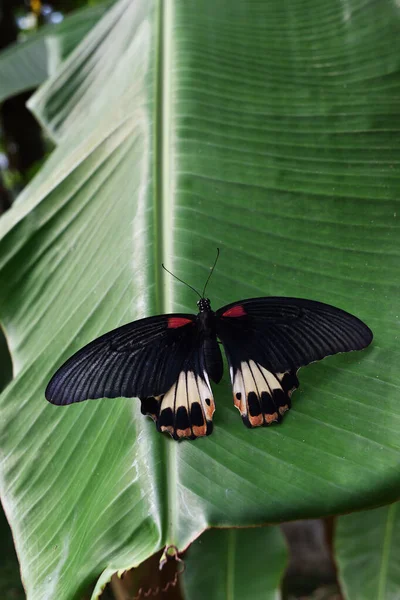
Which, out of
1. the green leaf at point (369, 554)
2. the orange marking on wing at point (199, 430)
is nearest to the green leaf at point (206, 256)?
the orange marking on wing at point (199, 430)

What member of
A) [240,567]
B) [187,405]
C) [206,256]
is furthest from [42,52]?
[240,567]

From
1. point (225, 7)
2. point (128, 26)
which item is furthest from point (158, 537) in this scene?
point (128, 26)

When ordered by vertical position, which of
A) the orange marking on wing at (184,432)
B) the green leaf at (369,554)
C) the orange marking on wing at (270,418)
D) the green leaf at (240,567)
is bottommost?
the green leaf at (369,554)

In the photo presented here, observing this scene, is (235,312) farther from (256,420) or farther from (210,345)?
(256,420)

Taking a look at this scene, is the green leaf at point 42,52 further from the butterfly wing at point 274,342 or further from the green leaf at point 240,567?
the green leaf at point 240,567

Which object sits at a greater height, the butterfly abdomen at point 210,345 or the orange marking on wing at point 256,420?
the butterfly abdomen at point 210,345

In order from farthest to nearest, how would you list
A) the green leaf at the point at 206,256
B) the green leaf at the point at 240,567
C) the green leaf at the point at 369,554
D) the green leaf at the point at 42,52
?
1. the green leaf at the point at 42,52
2. the green leaf at the point at 369,554
3. the green leaf at the point at 240,567
4. the green leaf at the point at 206,256
